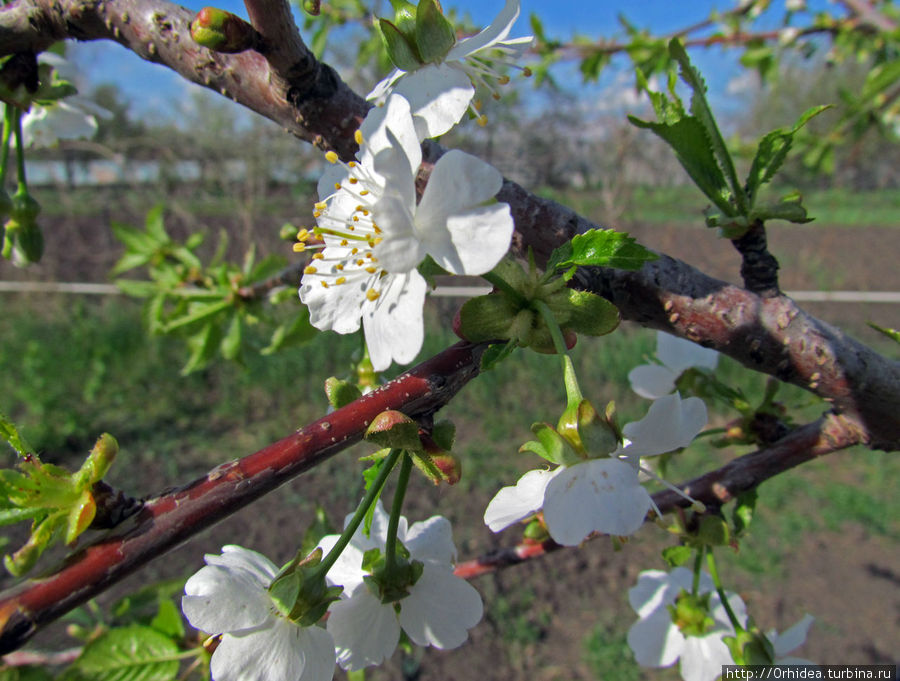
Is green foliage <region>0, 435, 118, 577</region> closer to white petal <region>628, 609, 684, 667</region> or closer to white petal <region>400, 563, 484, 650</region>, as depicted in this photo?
white petal <region>400, 563, 484, 650</region>

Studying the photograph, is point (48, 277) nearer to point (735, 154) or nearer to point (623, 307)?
point (735, 154)

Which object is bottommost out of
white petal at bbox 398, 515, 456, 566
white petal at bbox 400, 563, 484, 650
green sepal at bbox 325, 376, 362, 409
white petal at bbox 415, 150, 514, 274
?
white petal at bbox 400, 563, 484, 650

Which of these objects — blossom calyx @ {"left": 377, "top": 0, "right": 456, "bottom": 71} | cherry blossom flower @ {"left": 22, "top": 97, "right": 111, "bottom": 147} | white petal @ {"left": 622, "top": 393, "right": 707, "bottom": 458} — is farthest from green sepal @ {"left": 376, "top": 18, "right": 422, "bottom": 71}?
cherry blossom flower @ {"left": 22, "top": 97, "right": 111, "bottom": 147}

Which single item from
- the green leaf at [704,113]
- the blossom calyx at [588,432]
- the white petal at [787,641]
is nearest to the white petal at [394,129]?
the blossom calyx at [588,432]

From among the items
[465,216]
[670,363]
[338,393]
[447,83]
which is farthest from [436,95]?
[670,363]

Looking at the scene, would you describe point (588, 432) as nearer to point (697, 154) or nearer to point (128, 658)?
point (697, 154)

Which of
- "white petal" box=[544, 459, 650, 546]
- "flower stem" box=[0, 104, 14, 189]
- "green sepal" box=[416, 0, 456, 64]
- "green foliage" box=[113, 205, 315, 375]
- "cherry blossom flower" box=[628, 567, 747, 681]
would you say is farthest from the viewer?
"green foliage" box=[113, 205, 315, 375]

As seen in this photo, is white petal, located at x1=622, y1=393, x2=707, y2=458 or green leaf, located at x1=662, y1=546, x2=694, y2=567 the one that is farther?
green leaf, located at x1=662, y1=546, x2=694, y2=567

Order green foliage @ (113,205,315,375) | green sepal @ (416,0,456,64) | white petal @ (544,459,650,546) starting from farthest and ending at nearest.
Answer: green foliage @ (113,205,315,375) < green sepal @ (416,0,456,64) < white petal @ (544,459,650,546)
